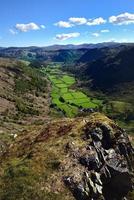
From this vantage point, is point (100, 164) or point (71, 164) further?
point (100, 164)

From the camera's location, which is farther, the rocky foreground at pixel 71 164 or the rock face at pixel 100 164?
the rock face at pixel 100 164

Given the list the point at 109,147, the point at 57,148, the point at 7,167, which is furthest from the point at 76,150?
the point at 7,167

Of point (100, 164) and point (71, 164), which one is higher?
point (71, 164)

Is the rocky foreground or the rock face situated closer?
the rocky foreground

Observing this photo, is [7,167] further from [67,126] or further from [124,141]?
[124,141]

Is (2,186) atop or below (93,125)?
below
